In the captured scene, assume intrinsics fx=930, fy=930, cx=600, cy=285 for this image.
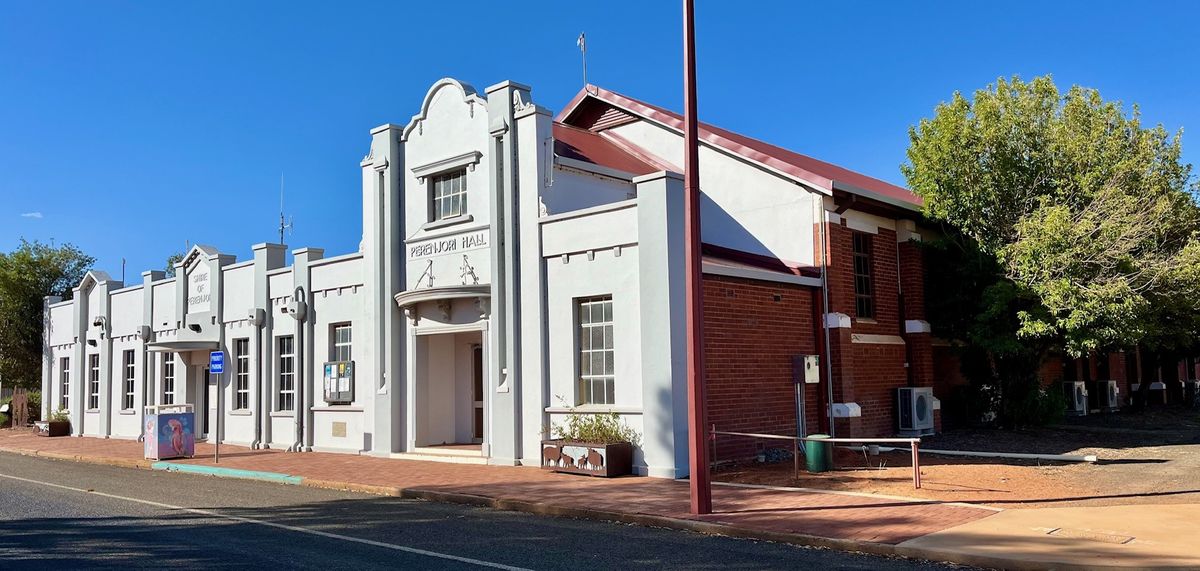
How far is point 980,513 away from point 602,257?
7.08 m

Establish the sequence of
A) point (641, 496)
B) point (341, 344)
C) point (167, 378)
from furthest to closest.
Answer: point (167, 378)
point (341, 344)
point (641, 496)

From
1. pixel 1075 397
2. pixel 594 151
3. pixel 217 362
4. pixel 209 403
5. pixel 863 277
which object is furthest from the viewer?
pixel 1075 397

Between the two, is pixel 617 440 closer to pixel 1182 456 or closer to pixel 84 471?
pixel 1182 456

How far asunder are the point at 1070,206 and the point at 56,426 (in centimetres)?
2773

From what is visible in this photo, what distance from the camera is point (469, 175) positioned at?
17344 millimetres

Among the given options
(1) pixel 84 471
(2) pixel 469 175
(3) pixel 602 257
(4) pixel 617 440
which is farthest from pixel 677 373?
(1) pixel 84 471

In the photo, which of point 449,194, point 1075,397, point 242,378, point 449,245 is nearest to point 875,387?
point 449,245

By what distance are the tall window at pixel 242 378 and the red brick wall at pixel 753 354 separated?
12.6m

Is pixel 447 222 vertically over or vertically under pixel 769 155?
under

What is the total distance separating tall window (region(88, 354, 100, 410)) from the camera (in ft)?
90.5

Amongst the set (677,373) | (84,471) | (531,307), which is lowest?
(84,471)

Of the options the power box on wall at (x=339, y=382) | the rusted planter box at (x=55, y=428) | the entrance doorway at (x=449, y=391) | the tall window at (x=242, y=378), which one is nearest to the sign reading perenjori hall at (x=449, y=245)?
the entrance doorway at (x=449, y=391)

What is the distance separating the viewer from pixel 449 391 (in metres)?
18.6

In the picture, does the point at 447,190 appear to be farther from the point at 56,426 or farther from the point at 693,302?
the point at 56,426
